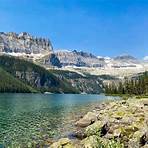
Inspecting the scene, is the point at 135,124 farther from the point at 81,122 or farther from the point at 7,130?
the point at 7,130

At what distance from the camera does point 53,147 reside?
40.2 m

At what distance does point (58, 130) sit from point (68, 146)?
29.2 m

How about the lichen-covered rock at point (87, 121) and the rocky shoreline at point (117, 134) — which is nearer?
the rocky shoreline at point (117, 134)

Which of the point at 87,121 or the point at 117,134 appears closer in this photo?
the point at 117,134

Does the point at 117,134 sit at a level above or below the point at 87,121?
below

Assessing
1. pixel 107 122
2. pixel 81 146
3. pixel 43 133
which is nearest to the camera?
pixel 81 146

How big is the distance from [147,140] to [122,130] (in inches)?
417

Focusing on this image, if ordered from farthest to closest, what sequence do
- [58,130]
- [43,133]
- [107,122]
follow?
[58,130] → [43,133] → [107,122]

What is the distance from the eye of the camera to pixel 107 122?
5397cm

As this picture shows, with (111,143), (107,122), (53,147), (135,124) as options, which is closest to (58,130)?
(107,122)

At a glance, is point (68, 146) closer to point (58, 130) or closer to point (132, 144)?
point (132, 144)

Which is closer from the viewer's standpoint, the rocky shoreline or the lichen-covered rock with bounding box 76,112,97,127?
the rocky shoreline

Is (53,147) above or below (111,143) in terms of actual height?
below

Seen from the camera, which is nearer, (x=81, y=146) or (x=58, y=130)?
(x=81, y=146)
